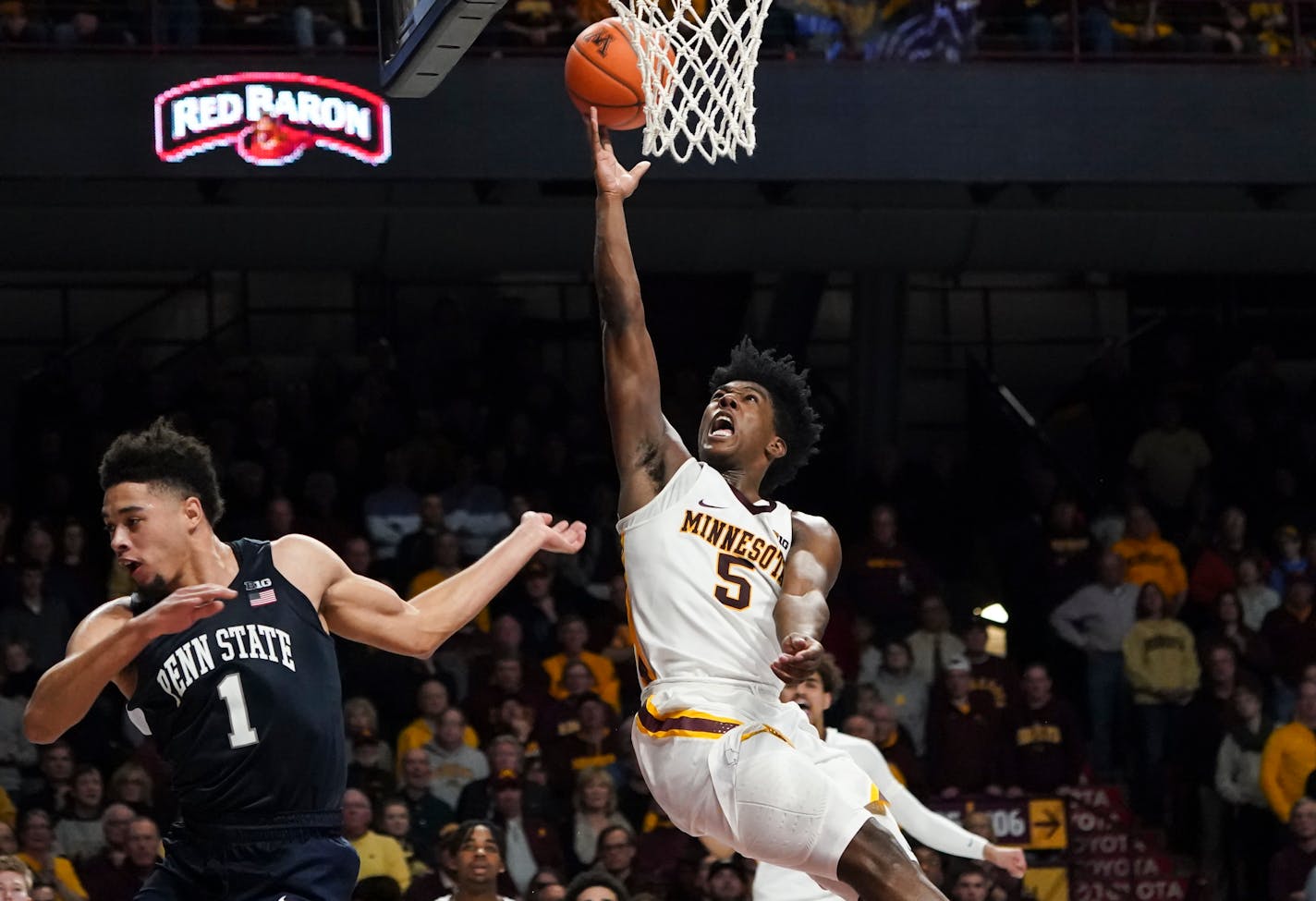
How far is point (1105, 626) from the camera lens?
47.9 feet

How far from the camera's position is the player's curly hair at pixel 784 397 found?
7.33 meters

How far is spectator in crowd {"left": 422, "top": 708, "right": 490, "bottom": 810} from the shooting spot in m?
12.3

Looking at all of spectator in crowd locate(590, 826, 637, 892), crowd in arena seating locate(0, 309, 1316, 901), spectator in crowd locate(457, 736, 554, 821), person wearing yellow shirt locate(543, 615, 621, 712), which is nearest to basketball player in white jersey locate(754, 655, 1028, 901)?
crowd in arena seating locate(0, 309, 1316, 901)

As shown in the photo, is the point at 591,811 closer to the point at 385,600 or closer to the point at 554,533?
the point at 554,533

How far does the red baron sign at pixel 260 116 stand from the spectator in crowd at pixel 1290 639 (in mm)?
7441

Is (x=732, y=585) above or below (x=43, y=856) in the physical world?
above

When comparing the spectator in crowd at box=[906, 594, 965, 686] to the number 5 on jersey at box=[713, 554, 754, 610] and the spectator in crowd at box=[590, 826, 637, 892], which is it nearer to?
the spectator in crowd at box=[590, 826, 637, 892]

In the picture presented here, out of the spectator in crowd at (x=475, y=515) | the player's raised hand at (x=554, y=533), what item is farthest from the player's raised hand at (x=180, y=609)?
the spectator in crowd at (x=475, y=515)

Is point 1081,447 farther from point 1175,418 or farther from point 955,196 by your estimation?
point 955,196

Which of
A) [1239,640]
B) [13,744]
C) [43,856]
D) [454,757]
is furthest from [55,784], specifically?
[1239,640]

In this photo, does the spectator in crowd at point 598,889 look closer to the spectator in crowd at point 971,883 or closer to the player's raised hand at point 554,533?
the spectator in crowd at point 971,883

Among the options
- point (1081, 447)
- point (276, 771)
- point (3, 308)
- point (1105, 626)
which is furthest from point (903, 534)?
point (276, 771)

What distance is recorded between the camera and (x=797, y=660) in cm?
614

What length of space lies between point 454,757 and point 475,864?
2.78 meters
